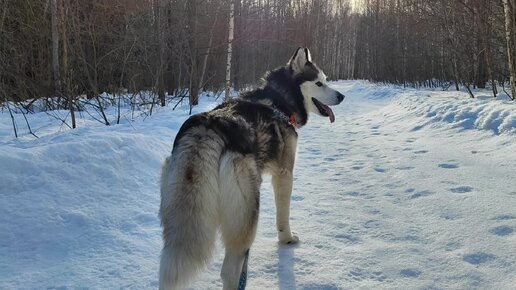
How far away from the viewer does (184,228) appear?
1896mm

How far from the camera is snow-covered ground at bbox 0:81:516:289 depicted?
2465mm

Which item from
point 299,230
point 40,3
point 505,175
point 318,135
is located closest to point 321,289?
point 299,230

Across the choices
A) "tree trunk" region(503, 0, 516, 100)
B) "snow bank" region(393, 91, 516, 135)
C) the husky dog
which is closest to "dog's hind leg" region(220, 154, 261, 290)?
the husky dog

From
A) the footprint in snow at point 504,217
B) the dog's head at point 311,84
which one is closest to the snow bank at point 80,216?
the dog's head at point 311,84

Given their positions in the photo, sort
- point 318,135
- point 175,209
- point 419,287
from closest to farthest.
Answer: point 175,209
point 419,287
point 318,135

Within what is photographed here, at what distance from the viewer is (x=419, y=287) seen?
7.72ft

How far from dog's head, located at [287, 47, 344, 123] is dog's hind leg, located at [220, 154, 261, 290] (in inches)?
81.7

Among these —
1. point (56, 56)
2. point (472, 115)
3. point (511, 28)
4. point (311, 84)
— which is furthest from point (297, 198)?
point (56, 56)

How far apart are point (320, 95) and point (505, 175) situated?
231 cm

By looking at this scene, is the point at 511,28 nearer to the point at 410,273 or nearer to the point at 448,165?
the point at 448,165

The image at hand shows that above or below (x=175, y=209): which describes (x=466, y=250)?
below

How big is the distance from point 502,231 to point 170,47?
37.8 ft

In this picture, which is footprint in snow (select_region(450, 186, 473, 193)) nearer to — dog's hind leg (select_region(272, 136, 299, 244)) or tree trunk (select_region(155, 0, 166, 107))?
dog's hind leg (select_region(272, 136, 299, 244))

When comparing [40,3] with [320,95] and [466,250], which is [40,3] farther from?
[466,250]
